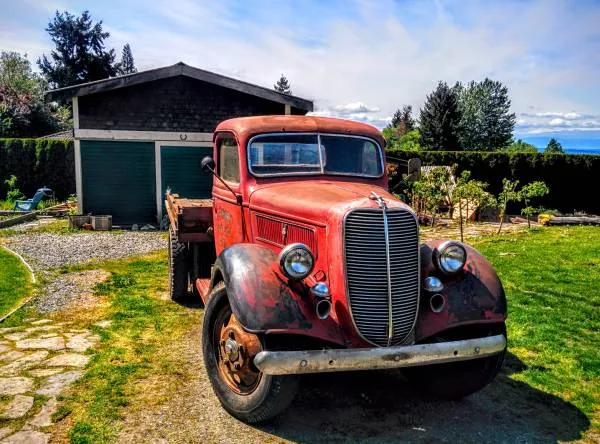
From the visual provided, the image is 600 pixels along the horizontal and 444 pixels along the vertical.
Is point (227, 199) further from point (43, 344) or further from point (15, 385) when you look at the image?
point (15, 385)

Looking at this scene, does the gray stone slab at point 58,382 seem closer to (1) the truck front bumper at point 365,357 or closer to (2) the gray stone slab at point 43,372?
(2) the gray stone slab at point 43,372

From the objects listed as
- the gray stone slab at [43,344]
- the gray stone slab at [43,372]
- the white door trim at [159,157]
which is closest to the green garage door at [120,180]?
the white door trim at [159,157]

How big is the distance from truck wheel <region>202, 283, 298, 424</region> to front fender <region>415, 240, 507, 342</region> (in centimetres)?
110

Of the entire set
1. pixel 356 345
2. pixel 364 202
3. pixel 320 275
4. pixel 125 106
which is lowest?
pixel 356 345

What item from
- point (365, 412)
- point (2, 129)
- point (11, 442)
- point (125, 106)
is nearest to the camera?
point (11, 442)

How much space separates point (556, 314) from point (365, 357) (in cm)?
408

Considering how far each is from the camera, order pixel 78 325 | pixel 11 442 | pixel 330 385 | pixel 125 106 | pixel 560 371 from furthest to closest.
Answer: pixel 125 106 < pixel 78 325 < pixel 560 371 < pixel 330 385 < pixel 11 442

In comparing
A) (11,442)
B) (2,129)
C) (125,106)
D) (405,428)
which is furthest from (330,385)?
(2,129)

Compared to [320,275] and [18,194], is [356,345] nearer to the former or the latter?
[320,275]

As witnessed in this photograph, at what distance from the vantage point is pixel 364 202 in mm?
3686

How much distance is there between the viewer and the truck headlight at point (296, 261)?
3.54 m

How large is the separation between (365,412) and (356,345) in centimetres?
66

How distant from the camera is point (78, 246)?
10.6 m

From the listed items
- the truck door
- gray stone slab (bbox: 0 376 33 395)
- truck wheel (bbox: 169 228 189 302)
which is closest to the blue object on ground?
truck wheel (bbox: 169 228 189 302)
